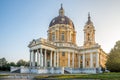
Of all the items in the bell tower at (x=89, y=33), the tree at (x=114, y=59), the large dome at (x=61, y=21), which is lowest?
the tree at (x=114, y=59)

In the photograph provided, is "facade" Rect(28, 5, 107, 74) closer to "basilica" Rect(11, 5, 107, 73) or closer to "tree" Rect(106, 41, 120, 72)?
"basilica" Rect(11, 5, 107, 73)

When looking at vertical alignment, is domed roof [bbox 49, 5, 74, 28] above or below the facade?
above

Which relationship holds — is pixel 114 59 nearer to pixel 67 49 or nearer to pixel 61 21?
pixel 67 49

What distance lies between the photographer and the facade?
200 ft

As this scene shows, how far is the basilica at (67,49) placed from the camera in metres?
59.8

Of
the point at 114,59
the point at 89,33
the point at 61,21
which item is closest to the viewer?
the point at 114,59

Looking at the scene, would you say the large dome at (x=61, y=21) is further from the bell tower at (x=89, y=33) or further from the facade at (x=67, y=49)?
the bell tower at (x=89, y=33)

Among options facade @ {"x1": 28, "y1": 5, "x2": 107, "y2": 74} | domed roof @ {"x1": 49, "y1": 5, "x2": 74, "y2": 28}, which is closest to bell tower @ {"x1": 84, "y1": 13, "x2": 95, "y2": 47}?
facade @ {"x1": 28, "y1": 5, "x2": 107, "y2": 74}

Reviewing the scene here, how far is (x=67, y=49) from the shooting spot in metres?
64.2

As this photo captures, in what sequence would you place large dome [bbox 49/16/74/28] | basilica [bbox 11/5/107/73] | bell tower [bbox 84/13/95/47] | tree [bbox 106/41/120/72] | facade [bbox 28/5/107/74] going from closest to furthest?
tree [bbox 106/41/120/72]
basilica [bbox 11/5/107/73]
facade [bbox 28/5/107/74]
bell tower [bbox 84/13/95/47]
large dome [bbox 49/16/74/28]

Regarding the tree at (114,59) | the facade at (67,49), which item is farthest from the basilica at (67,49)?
the tree at (114,59)

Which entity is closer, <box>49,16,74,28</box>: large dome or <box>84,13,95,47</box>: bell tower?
<box>84,13,95,47</box>: bell tower

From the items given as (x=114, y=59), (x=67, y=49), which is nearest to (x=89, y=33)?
(x=67, y=49)

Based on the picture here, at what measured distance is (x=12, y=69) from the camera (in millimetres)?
52812
